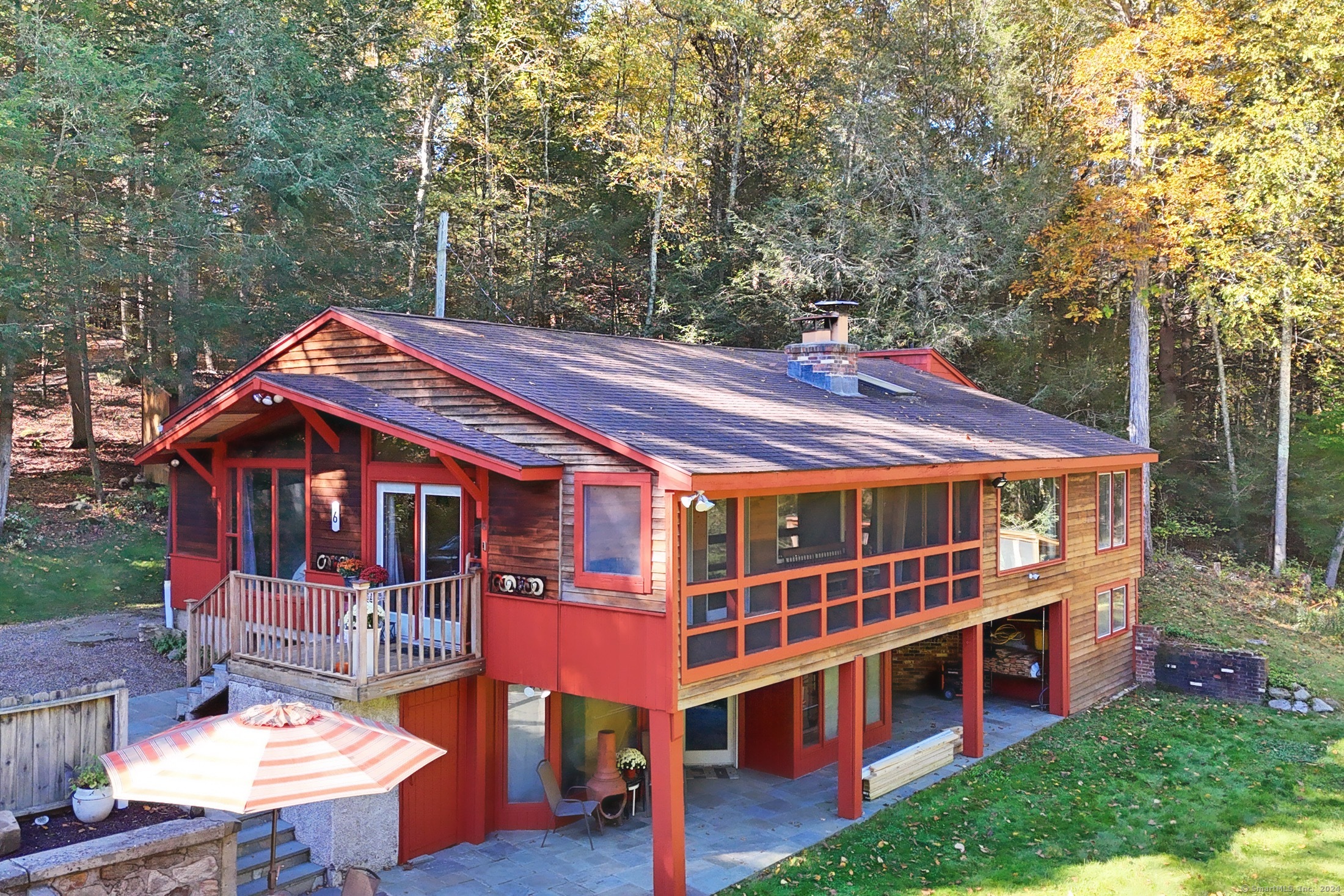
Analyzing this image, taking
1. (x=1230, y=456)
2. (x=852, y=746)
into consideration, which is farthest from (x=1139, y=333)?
(x=852, y=746)

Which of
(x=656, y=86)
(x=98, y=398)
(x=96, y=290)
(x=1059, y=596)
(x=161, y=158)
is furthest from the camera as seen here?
(x=98, y=398)

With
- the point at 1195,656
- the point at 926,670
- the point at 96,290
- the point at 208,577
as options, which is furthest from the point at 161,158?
the point at 1195,656

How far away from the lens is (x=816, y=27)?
84.3ft

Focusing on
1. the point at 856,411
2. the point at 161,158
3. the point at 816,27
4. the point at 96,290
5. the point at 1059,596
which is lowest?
the point at 1059,596

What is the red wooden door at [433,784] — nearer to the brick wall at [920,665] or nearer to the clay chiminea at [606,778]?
the clay chiminea at [606,778]

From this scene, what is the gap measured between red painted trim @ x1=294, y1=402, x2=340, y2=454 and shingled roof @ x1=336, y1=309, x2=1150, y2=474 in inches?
47.1

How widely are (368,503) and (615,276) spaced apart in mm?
16132

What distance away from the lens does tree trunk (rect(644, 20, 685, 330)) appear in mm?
23266

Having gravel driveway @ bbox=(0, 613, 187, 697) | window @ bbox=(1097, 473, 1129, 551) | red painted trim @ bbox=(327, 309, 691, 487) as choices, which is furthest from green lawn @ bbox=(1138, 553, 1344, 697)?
gravel driveway @ bbox=(0, 613, 187, 697)

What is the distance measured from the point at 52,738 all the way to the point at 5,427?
13.1 m

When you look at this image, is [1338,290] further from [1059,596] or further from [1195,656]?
[1059,596]

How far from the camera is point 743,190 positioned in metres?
25.5

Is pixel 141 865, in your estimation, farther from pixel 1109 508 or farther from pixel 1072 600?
pixel 1109 508

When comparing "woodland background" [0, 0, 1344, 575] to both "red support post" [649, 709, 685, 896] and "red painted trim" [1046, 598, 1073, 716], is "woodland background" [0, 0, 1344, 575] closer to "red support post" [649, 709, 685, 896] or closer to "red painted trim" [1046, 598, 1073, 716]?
"red painted trim" [1046, 598, 1073, 716]
